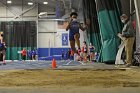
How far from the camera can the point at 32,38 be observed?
35.0 metres

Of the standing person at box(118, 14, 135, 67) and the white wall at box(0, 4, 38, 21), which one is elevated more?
the white wall at box(0, 4, 38, 21)

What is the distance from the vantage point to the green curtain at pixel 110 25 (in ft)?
40.8

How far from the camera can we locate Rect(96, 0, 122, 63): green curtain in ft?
40.8

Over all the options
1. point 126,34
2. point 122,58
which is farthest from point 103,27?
point 126,34

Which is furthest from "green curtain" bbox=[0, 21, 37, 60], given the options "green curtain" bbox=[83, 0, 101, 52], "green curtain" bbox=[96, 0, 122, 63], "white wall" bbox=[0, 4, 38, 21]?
"green curtain" bbox=[96, 0, 122, 63]

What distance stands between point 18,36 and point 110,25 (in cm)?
2330

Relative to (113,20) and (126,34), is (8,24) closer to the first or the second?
(113,20)

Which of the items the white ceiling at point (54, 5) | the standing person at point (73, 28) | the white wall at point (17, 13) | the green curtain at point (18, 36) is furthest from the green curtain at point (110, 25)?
the white wall at point (17, 13)

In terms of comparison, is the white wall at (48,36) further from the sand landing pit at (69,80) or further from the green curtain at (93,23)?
the sand landing pit at (69,80)

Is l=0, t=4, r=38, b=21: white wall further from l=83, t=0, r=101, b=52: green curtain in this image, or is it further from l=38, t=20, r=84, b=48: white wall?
l=83, t=0, r=101, b=52: green curtain

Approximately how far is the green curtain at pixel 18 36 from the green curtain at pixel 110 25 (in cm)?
2222

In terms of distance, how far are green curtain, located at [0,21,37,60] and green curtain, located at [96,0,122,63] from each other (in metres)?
22.2

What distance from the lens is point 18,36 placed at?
35.0m

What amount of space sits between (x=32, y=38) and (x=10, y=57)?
310 cm
